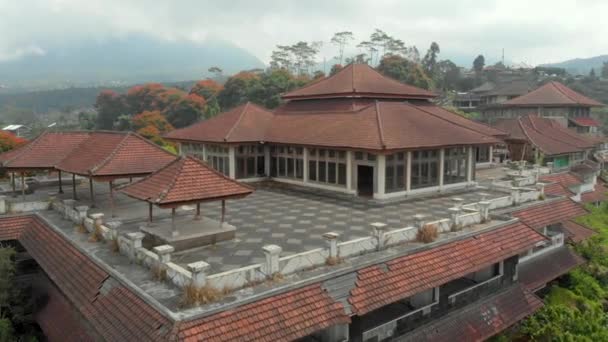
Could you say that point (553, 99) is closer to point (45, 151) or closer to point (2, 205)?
point (45, 151)

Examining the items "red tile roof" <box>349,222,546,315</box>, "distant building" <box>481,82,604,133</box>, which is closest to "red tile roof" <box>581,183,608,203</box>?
"distant building" <box>481,82,604,133</box>

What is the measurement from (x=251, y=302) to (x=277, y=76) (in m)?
55.0

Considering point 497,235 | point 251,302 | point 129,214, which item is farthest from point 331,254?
point 129,214

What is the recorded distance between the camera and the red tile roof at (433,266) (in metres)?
11.5

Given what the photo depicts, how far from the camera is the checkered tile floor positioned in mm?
13180

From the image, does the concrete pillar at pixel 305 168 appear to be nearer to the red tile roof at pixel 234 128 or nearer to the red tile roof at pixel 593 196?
the red tile roof at pixel 234 128

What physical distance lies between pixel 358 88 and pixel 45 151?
16.2m

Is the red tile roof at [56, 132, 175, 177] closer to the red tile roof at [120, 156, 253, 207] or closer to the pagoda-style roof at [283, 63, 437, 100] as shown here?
the red tile roof at [120, 156, 253, 207]

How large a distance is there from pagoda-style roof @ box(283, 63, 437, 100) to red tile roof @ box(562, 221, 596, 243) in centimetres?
1114

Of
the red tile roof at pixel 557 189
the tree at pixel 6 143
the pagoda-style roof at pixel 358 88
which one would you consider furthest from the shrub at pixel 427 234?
the tree at pixel 6 143

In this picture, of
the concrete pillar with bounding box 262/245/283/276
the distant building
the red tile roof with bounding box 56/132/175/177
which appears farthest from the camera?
the distant building

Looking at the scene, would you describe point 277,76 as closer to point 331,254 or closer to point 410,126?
point 410,126

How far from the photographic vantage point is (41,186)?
25.1m

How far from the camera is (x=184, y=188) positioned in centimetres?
1263
